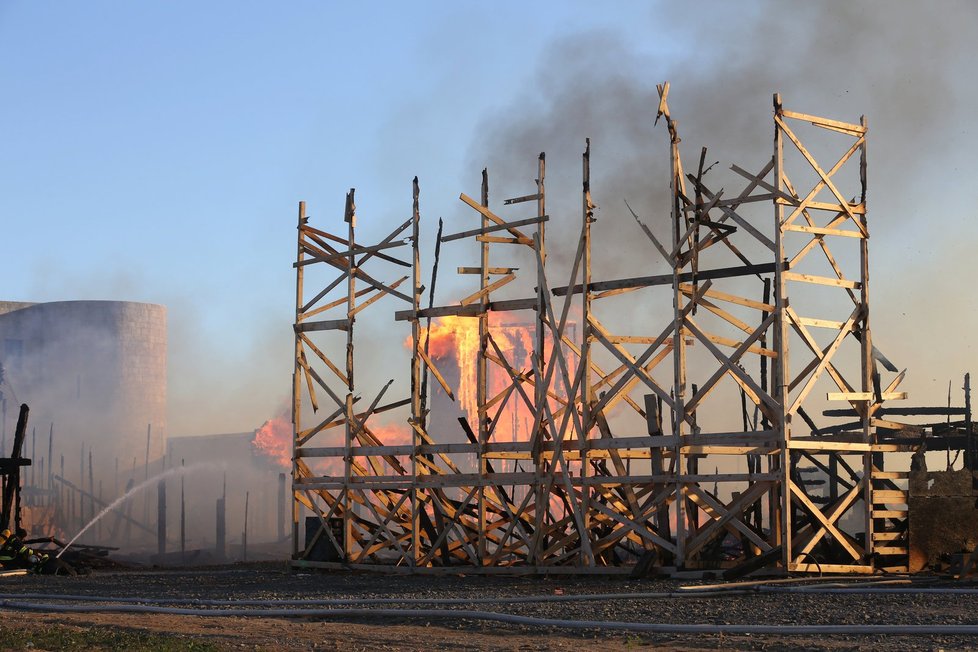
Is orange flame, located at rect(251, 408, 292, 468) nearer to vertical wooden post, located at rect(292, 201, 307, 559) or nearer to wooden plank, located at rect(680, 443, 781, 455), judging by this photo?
vertical wooden post, located at rect(292, 201, 307, 559)

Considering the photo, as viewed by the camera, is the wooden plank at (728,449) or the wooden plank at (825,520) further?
the wooden plank at (728,449)

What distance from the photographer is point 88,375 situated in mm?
90250

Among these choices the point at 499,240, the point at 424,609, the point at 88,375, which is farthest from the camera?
the point at 88,375

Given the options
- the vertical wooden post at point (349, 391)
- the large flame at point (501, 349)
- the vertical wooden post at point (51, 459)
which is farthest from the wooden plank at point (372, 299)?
the vertical wooden post at point (51, 459)

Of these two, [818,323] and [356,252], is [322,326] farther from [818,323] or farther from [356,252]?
[818,323]

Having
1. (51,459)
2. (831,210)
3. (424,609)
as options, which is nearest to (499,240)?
(831,210)

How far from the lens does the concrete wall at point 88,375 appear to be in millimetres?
89188

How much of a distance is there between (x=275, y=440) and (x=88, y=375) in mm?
14947

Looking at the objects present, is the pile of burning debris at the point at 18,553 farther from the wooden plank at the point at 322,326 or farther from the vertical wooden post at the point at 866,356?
the vertical wooden post at the point at 866,356

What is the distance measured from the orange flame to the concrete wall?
26.6 feet

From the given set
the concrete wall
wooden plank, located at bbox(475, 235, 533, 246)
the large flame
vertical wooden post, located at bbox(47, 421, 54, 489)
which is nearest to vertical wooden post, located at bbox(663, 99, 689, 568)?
wooden plank, located at bbox(475, 235, 533, 246)

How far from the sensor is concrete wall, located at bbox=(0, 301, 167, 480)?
89188mm

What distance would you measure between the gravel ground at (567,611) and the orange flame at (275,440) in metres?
70.8

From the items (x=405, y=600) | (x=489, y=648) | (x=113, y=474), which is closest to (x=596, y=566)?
(x=405, y=600)
